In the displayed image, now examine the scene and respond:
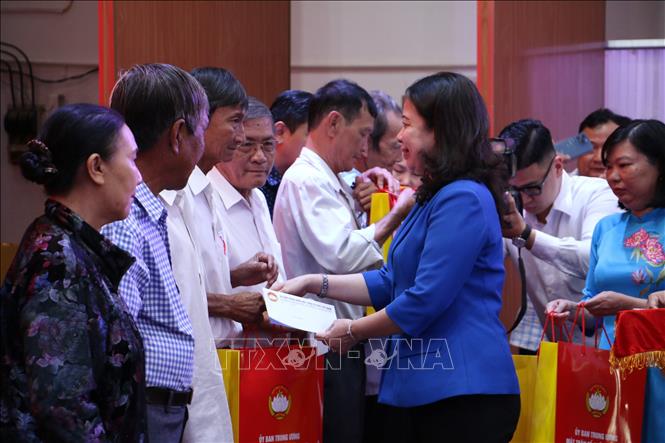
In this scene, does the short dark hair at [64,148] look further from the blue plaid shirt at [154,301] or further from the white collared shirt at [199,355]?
the white collared shirt at [199,355]

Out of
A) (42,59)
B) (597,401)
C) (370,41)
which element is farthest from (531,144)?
(42,59)

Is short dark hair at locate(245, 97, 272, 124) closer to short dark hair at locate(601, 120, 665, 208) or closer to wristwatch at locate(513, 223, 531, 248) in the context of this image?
wristwatch at locate(513, 223, 531, 248)

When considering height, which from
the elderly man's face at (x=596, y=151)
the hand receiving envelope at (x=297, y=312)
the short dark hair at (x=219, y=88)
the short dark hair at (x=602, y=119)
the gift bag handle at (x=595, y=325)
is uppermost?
the short dark hair at (x=219, y=88)

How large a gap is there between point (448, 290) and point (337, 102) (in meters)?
1.29

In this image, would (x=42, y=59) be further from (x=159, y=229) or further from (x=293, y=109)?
(x=159, y=229)

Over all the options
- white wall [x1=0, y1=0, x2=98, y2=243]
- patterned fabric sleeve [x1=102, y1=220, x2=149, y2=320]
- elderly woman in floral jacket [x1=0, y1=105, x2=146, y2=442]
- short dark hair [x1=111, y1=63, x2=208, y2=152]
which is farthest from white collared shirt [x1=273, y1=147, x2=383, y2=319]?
white wall [x1=0, y1=0, x2=98, y2=243]

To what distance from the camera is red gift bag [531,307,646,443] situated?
296 cm

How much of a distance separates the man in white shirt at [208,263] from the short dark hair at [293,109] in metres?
0.98

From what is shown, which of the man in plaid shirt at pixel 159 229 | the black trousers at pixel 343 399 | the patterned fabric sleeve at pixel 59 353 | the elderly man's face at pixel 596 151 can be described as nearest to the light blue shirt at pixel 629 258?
the black trousers at pixel 343 399

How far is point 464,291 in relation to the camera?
8.07 feet

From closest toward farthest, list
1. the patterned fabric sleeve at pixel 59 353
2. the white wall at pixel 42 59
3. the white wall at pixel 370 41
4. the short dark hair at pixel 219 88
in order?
the patterned fabric sleeve at pixel 59 353
the short dark hair at pixel 219 88
the white wall at pixel 370 41
the white wall at pixel 42 59

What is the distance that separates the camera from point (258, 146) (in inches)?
125

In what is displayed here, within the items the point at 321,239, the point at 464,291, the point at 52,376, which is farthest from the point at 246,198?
the point at 52,376

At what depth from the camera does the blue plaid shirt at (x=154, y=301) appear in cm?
201
